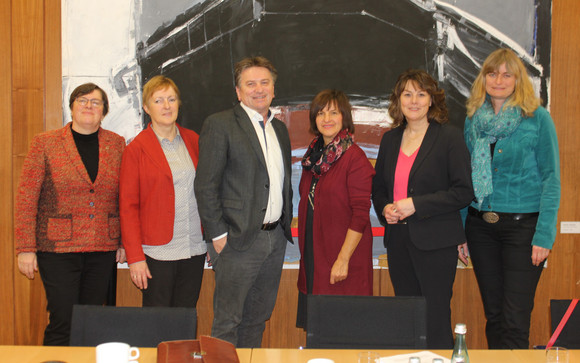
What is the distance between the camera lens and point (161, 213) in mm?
2688

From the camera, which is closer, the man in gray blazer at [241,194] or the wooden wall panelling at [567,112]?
the man in gray blazer at [241,194]

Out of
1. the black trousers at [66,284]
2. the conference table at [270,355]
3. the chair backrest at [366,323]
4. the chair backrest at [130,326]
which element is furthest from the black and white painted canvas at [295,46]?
the conference table at [270,355]

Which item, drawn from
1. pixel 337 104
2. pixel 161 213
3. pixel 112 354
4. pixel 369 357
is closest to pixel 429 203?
pixel 337 104

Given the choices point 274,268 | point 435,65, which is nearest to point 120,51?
point 274,268

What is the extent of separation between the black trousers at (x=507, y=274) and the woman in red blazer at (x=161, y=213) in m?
1.52

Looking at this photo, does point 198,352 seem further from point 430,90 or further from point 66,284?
point 430,90

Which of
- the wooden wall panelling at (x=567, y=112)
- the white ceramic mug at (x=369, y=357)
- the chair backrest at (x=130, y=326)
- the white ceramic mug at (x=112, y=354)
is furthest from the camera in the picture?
the wooden wall panelling at (x=567, y=112)

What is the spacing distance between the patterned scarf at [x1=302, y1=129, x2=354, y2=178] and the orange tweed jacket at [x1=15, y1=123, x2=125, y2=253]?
3.64ft

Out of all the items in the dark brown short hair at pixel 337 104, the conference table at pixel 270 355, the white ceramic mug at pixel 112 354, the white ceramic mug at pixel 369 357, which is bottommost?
the conference table at pixel 270 355

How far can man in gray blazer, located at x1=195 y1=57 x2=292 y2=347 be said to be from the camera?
2.58 meters

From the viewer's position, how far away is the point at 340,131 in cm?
279

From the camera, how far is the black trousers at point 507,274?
2.61 meters

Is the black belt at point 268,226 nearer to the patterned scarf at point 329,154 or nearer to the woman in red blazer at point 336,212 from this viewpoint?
the woman in red blazer at point 336,212

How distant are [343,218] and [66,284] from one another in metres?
1.51
